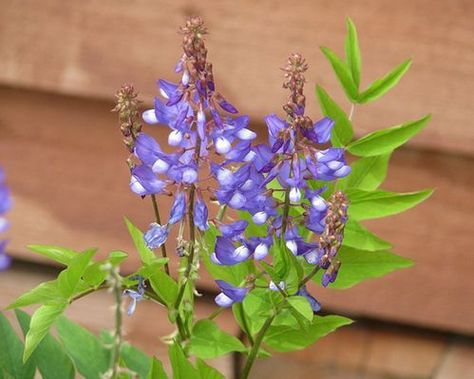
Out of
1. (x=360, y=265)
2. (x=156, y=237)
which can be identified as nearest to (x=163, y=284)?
(x=156, y=237)

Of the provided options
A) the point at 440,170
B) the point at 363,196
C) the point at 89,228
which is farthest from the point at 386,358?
the point at 363,196

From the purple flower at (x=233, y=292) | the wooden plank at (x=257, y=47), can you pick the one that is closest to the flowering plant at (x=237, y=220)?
the purple flower at (x=233, y=292)

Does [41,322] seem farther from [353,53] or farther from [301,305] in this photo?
[353,53]

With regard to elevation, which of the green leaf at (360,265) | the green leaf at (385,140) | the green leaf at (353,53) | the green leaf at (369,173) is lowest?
the green leaf at (360,265)

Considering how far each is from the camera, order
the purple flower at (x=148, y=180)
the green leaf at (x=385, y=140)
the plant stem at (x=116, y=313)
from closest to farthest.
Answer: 1. the plant stem at (x=116, y=313)
2. the purple flower at (x=148, y=180)
3. the green leaf at (x=385, y=140)

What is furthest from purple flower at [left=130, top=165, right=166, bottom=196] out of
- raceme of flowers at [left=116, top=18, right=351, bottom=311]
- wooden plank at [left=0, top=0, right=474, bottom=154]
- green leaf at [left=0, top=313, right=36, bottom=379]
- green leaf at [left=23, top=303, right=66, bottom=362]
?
wooden plank at [left=0, top=0, right=474, bottom=154]

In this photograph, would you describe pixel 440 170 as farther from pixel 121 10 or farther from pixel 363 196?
pixel 363 196

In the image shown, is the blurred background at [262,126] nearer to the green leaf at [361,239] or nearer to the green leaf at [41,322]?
the green leaf at [361,239]
